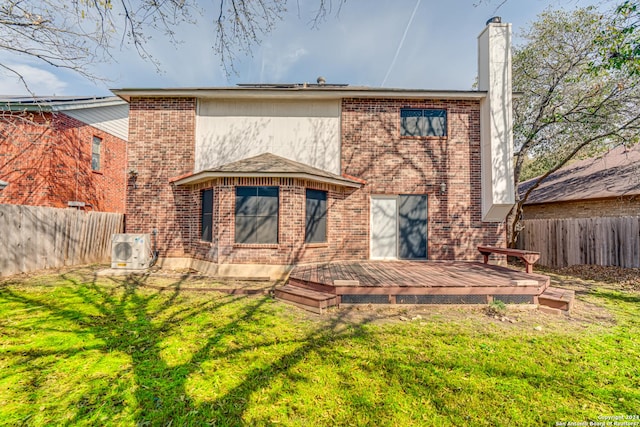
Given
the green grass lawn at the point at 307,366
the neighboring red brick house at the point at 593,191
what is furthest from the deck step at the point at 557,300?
the neighboring red brick house at the point at 593,191

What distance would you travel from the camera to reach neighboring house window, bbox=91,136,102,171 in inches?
508

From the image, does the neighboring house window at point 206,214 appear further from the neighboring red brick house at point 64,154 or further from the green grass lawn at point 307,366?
the neighboring red brick house at point 64,154

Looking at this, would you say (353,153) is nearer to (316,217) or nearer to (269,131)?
(316,217)

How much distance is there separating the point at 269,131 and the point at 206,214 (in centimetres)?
373

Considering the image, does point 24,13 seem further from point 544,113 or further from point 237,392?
point 544,113

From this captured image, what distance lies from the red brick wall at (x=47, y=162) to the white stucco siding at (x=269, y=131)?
5.05 m

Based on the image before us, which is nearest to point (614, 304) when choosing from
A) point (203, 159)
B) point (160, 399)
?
point (160, 399)

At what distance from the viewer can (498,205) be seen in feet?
29.3

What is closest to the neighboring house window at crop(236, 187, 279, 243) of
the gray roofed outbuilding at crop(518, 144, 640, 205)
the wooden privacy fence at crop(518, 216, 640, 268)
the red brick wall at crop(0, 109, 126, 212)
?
the red brick wall at crop(0, 109, 126, 212)

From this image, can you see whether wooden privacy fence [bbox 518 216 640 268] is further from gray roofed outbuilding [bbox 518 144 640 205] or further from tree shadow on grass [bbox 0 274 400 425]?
tree shadow on grass [bbox 0 274 400 425]

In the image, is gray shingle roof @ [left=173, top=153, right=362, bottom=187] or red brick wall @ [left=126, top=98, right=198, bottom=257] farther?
red brick wall @ [left=126, top=98, right=198, bottom=257]

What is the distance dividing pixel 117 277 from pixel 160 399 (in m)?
7.03

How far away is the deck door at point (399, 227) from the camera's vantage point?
31.2 ft

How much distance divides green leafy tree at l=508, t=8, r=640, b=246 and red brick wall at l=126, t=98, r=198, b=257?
1297 centimetres
